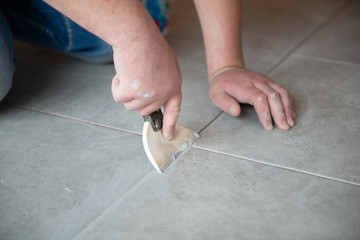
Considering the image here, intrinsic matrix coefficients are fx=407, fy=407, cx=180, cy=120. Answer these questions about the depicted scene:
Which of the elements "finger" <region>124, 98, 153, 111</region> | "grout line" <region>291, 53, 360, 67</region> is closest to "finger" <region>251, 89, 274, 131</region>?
"finger" <region>124, 98, 153, 111</region>

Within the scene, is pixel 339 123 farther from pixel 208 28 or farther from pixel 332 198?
pixel 208 28

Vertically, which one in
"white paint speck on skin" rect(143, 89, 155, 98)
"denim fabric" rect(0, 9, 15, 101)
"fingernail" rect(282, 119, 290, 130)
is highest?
"white paint speck on skin" rect(143, 89, 155, 98)

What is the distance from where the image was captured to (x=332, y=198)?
2.70 ft

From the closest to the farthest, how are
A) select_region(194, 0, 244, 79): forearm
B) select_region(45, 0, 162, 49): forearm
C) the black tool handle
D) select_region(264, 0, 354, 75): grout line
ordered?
select_region(45, 0, 162, 49): forearm
the black tool handle
select_region(194, 0, 244, 79): forearm
select_region(264, 0, 354, 75): grout line

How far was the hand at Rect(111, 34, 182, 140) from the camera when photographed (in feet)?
2.42

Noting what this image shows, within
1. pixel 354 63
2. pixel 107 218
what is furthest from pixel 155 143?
pixel 354 63

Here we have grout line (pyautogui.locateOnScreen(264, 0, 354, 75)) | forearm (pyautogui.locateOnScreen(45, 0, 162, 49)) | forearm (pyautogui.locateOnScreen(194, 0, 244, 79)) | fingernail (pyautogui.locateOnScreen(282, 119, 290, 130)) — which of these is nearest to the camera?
forearm (pyautogui.locateOnScreen(45, 0, 162, 49))

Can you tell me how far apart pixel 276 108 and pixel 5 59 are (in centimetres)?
76

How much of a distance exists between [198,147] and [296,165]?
0.24 m

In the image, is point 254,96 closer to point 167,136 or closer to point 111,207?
point 167,136

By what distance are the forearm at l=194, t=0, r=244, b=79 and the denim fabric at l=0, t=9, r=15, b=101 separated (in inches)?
22.1

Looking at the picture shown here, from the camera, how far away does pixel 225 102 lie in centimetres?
111

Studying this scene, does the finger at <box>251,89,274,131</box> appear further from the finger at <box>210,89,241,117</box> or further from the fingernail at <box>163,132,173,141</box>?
the fingernail at <box>163,132,173,141</box>

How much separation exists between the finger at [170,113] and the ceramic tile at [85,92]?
20 cm
